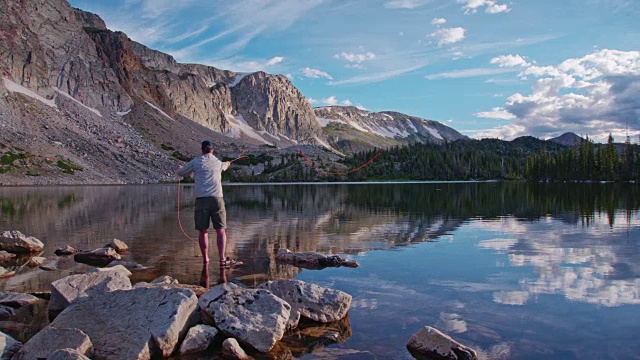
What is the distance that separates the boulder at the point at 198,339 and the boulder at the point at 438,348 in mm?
3884

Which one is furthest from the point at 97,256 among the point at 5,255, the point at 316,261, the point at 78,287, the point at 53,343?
the point at 53,343

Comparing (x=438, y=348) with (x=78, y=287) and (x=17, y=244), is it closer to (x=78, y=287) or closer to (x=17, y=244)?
(x=78, y=287)

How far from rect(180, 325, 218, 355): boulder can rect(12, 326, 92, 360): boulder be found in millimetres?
1690

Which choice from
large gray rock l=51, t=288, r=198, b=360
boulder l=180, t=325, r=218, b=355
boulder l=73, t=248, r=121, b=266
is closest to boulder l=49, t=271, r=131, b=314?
large gray rock l=51, t=288, r=198, b=360

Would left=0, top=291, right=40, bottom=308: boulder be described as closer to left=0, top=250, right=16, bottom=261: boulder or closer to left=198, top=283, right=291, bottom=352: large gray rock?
left=198, top=283, right=291, bottom=352: large gray rock

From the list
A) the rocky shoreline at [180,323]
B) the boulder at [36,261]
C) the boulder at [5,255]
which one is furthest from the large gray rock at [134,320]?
the boulder at [5,255]

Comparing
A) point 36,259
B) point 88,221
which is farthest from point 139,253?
point 88,221

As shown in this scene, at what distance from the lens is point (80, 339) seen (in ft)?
29.6

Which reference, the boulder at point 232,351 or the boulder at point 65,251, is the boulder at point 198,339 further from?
the boulder at point 65,251

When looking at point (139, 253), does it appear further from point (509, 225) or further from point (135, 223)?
point (509, 225)

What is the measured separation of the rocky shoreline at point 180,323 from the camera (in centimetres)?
900

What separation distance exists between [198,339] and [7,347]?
3339 millimetres

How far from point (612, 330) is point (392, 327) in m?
4.46

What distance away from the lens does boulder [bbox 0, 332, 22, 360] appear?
344 inches
